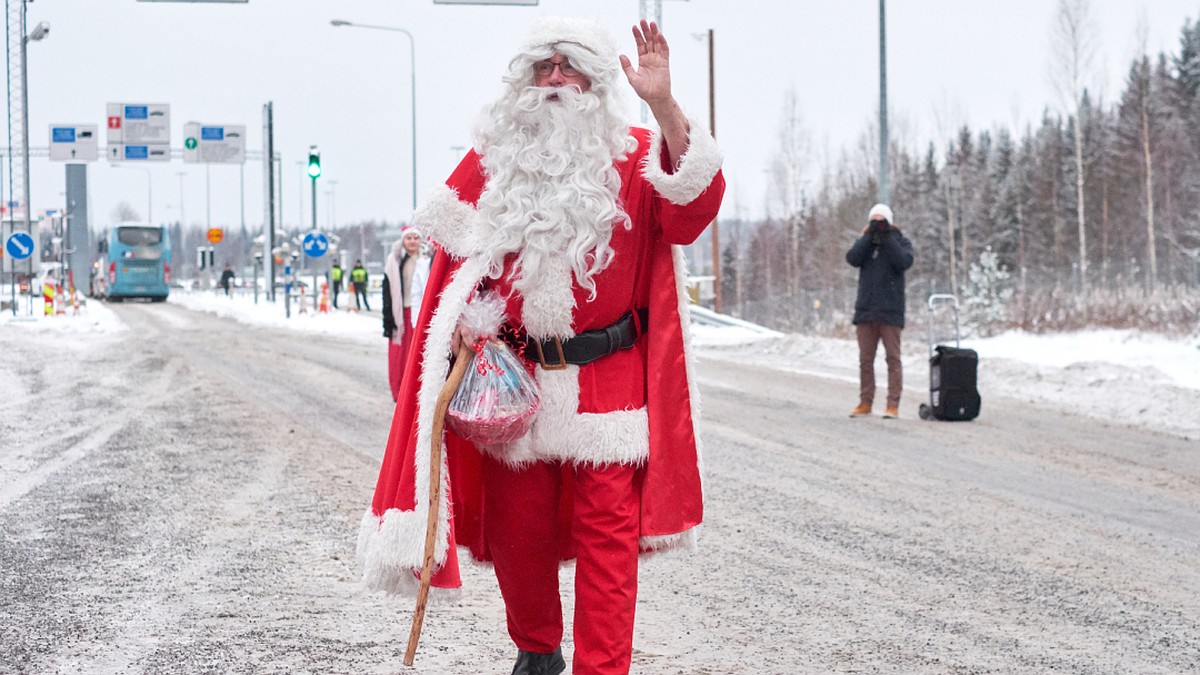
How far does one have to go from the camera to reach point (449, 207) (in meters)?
3.69

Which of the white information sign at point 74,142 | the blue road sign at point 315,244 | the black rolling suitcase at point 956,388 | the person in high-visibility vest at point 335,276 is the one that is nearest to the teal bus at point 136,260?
the white information sign at point 74,142

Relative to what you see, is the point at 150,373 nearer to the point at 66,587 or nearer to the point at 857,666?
the point at 66,587

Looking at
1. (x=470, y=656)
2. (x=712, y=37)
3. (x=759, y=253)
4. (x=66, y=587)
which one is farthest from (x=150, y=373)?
(x=759, y=253)

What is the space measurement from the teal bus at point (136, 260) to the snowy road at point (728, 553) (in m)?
44.4

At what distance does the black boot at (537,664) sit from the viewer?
3.76m

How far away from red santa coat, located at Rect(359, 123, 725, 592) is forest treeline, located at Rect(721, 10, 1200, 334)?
110 ft

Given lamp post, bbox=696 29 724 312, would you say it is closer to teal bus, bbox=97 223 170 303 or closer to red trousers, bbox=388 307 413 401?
red trousers, bbox=388 307 413 401

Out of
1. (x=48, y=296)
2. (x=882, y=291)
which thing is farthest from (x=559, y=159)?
(x=48, y=296)

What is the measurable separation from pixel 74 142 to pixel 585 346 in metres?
50.9

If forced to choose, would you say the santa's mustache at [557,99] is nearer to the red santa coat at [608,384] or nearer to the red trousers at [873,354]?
the red santa coat at [608,384]

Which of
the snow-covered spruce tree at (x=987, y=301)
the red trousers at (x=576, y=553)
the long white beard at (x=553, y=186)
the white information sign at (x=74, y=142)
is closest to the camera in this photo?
the red trousers at (x=576, y=553)

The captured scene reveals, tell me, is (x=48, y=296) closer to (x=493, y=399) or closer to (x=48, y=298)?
(x=48, y=298)

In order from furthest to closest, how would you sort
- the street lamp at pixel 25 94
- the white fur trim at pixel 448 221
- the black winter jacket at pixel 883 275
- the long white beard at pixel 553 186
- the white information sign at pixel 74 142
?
1. the white information sign at pixel 74 142
2. the street lamp at pixel 25 94
3. the black winter jacket at pixel 883 275
4. the white fur trim at pixel 448 221
5. the long white beard at pixel 553 186

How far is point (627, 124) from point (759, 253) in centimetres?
9883
